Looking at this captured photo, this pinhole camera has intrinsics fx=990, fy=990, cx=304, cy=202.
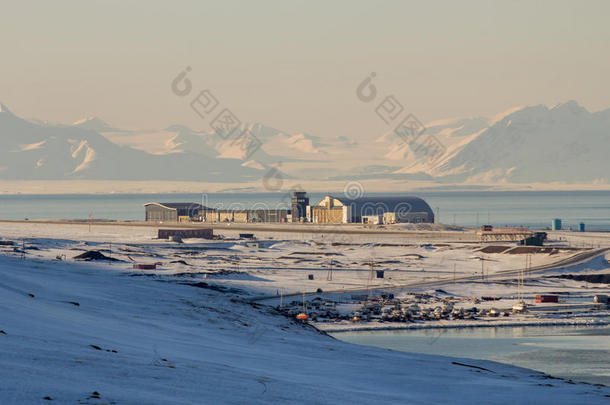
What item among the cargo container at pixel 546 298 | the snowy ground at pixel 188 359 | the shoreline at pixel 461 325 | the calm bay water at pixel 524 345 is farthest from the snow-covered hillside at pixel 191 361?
the cargo container at pixel 546 298

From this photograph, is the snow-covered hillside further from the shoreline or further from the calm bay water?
the shoreline

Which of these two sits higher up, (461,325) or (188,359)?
(188,359)

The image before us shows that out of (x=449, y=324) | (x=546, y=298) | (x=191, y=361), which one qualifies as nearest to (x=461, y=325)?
(x=449, y=324)

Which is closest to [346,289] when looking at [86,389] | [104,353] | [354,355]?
[354,355]

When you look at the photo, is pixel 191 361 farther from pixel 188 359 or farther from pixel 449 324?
pixel 449 324

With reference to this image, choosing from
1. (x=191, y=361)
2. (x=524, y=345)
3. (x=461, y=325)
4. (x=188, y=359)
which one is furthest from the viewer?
(x=461, y=325)

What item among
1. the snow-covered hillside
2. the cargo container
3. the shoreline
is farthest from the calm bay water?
the cargo container

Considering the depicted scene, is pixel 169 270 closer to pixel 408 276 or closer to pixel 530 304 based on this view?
pixel 408 276

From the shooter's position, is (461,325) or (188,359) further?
(461,325)
